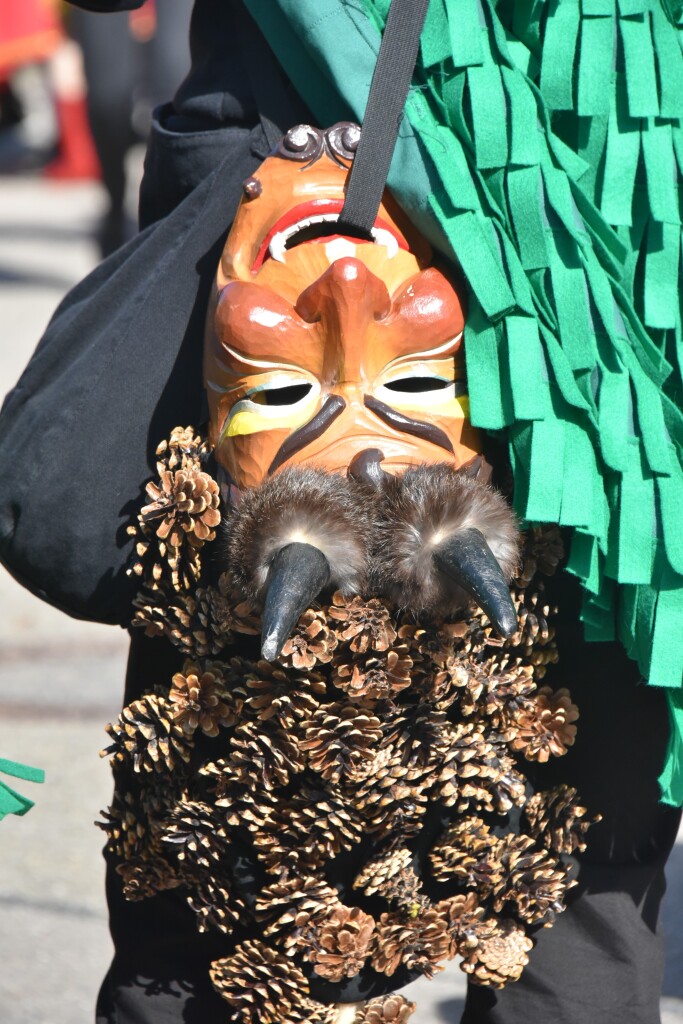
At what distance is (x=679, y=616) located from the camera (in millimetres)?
1315

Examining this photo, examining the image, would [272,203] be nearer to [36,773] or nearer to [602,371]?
[602,371]

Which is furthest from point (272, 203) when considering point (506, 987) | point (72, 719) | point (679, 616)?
point (72, 719)

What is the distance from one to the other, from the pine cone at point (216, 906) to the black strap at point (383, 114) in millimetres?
651

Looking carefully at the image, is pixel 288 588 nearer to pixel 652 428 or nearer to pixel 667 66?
pixel 652 428

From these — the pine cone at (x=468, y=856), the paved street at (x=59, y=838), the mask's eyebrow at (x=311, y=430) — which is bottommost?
the paved street at (x=59, y=838)

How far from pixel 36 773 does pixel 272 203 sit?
643 millimetres

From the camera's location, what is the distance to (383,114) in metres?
1.29

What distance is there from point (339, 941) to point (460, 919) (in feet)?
0.44

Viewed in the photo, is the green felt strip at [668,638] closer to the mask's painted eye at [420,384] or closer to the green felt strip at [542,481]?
the green felt strip at [542,481]

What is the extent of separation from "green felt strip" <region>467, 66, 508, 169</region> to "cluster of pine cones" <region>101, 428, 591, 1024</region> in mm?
353

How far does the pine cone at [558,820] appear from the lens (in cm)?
145

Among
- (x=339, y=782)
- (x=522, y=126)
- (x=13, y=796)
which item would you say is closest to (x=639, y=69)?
(x=522, y=126)

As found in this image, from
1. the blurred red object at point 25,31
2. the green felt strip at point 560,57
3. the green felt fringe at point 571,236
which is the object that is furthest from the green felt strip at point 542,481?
the blurred red object at point 25,31

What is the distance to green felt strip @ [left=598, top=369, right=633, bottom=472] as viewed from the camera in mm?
1297
